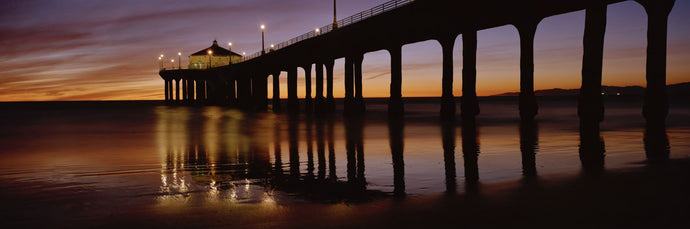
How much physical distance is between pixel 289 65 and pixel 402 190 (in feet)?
219

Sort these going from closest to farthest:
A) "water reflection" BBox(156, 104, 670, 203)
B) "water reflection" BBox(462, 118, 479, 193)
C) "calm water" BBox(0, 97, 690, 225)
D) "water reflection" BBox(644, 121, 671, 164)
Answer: "calm water" BBox(0, 97, 690, 225), "water reflection" BBox(156, 104, 670, 203), "water reflection" BBox(462, 118, 479, 193), "water reflection" BBox(644, 121, 671, 164)

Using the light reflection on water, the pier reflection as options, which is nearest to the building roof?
the light reflection on water

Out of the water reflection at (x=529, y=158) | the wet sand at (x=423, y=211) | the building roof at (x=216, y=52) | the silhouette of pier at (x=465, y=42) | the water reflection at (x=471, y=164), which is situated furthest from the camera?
the building roof at (x=216, y=52)

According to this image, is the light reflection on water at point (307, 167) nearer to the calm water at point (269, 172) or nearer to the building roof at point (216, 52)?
the calm water at point (269, 172)

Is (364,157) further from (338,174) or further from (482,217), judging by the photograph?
(482,217)

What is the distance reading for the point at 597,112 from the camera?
28234 millimetres

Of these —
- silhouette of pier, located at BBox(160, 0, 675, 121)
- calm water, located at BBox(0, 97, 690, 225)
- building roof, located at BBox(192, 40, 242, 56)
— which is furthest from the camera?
building roof, located at BBox(192, 40, 242, 56)

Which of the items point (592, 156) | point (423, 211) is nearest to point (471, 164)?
point (592, 156)

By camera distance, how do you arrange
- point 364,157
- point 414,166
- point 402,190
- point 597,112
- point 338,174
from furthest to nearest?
1. point 597,112
2. point 364,157
3. point 414,166
4. point 338,174
5. point 402,190

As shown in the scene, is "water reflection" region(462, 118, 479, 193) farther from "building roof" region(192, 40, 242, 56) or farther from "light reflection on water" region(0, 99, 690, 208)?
"building roof" region(192, 40, 242, 56)

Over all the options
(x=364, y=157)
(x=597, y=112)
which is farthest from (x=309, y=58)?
(x=364, y=157)

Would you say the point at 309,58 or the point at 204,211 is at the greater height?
the point at 309,58

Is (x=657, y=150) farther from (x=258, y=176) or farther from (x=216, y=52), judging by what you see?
(x=216, y=52)

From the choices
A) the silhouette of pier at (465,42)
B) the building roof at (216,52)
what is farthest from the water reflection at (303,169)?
the building roof at (216,52)
